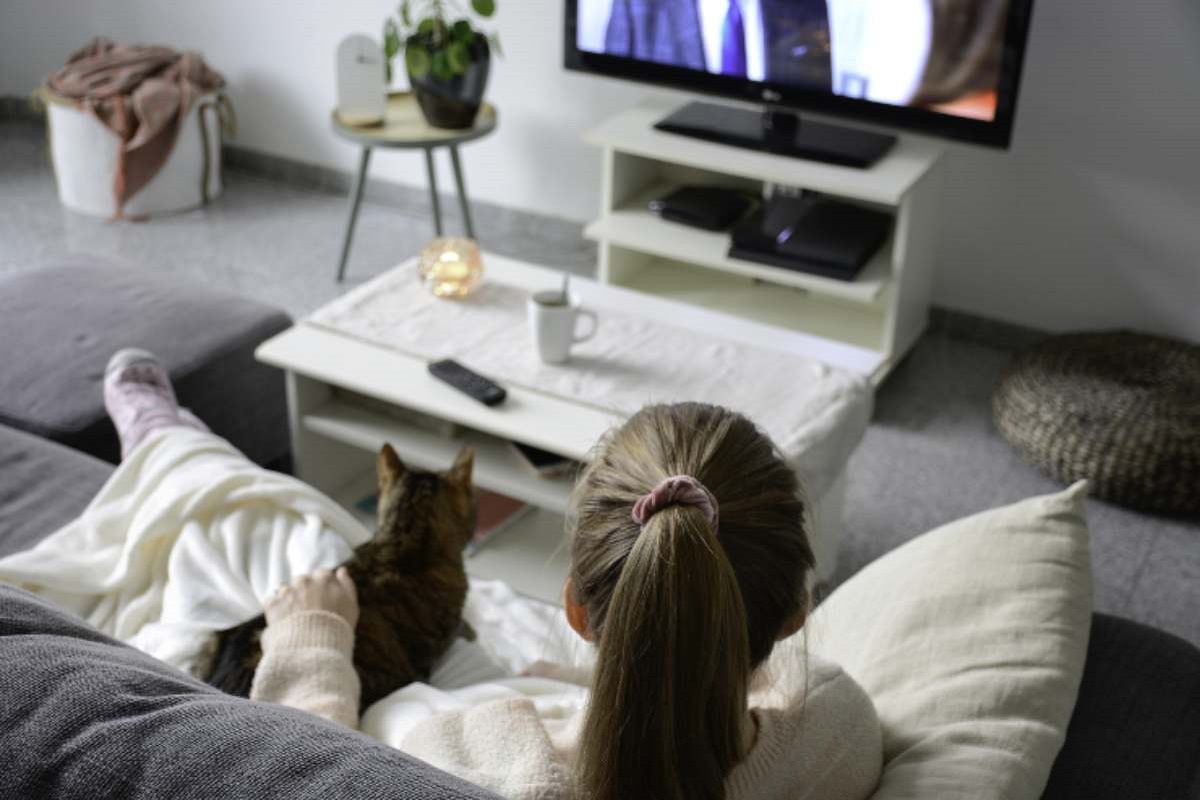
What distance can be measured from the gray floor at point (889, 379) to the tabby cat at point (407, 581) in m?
0.98

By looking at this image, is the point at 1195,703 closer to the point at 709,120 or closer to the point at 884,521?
the point at 884,521

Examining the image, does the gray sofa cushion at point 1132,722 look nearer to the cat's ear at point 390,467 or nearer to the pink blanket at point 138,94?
the cat's ear at point 390,467

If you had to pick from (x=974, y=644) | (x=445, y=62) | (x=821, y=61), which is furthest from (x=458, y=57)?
(x=974, y=644)

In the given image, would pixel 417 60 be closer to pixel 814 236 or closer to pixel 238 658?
pixel 814 236

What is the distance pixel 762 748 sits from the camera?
3.74 ft

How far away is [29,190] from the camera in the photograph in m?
4.13

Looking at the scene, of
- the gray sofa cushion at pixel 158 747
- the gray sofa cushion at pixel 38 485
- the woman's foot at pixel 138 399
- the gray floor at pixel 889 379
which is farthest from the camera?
the gray floor at pixel 889 379

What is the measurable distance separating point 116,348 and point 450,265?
0.59 metres

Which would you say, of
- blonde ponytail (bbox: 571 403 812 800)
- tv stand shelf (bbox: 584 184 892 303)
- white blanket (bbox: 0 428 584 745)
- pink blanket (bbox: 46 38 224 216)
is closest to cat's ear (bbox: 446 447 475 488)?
white blanket (bbox: 0 428 584 745)

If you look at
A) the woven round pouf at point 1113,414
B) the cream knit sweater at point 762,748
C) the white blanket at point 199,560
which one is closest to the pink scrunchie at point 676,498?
the cream knit sweater at point 762,748

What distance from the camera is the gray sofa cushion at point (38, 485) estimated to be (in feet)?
6.32

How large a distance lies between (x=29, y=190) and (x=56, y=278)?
1656 millimetres

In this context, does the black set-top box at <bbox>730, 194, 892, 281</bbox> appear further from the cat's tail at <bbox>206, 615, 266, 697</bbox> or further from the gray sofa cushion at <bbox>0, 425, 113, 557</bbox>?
the cat's tail at <bbox>206, 615, 266, 697</bbox>

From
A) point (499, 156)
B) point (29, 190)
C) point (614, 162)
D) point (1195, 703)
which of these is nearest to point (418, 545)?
point (1195, 703)
